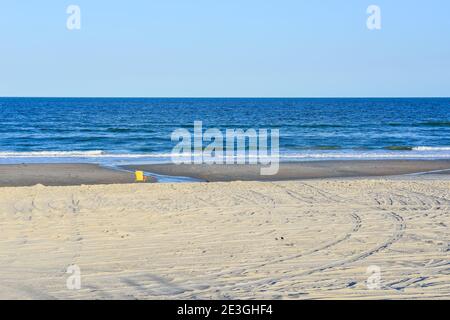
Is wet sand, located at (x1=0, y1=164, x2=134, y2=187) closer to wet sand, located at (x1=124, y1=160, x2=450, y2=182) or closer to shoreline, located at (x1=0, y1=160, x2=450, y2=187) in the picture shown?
shoreline, located at (x1=0, y1=160, x2=450, y2=187)

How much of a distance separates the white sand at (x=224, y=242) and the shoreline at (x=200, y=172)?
12.2 feet

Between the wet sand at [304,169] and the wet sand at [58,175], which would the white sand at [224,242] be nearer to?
the wet sand at [58,175]

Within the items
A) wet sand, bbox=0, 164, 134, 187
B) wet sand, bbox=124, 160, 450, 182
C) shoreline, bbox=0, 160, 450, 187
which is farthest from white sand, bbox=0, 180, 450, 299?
wet sand, bbox=124, 160, 450, 182

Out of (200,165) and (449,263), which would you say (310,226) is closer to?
(449,263)

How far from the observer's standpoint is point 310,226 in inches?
398

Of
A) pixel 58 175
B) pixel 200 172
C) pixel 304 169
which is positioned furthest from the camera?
pixel 304 169

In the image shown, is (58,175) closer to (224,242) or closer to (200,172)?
(200,172)

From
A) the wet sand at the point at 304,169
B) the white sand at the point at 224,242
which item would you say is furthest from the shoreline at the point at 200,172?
the white sand at the point at 224,242

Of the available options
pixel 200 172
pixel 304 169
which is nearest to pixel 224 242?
pixel 200 172

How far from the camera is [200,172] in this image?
66.2ft

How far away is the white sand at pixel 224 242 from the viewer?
6.80m

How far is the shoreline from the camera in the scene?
18.1 m

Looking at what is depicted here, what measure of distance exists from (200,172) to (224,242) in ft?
36.8
